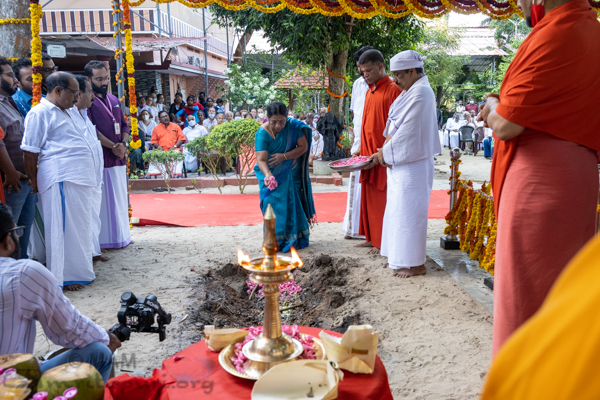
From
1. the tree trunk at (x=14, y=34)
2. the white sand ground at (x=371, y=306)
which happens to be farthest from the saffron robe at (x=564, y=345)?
the tree trunk at (x=14, y=34)

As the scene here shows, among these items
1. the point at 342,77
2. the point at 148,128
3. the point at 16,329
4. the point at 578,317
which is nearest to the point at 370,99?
the point at 16,329

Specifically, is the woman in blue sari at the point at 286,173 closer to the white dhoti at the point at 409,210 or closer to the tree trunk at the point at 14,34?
the white dhoti at the point at 409,210

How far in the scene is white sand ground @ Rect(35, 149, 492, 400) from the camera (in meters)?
2.91

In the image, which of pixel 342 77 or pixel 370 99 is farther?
pixel 342 77

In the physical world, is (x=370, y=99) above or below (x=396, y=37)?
below

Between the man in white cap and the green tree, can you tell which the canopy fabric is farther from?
the green tree

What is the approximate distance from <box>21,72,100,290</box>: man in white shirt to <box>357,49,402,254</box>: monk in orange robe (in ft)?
8.61

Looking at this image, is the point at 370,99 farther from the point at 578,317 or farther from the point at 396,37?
the point at 396,37

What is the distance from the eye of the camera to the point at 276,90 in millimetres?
18297

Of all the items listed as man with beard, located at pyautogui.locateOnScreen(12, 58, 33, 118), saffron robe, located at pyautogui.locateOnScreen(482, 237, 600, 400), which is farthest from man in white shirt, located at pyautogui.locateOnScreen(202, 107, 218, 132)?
saffron robe, located at pyautogui.locateOnScreen(482, 237, 600, 400)

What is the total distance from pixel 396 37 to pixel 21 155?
35.2 feet

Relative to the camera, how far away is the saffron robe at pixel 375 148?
5023 mm

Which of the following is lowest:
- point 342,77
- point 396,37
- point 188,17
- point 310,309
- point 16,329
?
point 310,309

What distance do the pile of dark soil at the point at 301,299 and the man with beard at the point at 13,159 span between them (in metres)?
1.62
